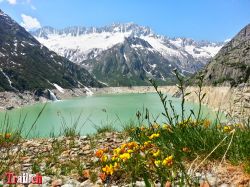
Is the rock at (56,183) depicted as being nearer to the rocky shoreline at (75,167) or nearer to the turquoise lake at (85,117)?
the rocky shoreline at (75,167)

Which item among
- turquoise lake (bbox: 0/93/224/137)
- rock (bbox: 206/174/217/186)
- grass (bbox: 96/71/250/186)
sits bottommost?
turquoise lake (bbox: 0/93/224/137)

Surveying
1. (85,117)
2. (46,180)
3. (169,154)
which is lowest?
(85,117)

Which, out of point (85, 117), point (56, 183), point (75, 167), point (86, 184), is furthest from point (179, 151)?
point (85, 117)

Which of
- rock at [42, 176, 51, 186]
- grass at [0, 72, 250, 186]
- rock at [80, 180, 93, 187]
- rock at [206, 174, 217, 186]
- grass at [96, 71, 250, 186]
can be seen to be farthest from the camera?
rock at [42, 176, 51, 186]

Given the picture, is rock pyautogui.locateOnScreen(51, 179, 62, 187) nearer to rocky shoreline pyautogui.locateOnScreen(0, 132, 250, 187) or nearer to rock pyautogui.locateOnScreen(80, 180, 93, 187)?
Answer: rocky shoreline pyautogui.locateOnScreen(0, 132, 250, 187)

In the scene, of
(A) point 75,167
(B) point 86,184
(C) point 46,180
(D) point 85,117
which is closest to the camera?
(B) point 86,184

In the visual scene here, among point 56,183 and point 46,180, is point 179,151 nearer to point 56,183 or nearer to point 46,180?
point 56,183

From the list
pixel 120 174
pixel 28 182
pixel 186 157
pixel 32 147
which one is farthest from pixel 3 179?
pixel 32 147

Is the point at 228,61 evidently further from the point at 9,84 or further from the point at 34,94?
the point at 9,84

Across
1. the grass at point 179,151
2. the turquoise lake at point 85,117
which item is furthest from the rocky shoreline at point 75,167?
the turquoise lake at point 85,117

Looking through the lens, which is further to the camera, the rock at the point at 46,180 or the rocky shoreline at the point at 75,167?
the rock at the point at 46,180

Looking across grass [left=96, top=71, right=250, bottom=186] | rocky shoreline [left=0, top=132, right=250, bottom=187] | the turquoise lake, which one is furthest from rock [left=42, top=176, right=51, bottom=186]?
the turquoise lake

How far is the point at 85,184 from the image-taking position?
5121 mm

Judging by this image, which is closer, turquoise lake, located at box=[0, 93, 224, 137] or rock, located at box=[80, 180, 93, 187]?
rock, located at box=[80, 180, 93, 187]
